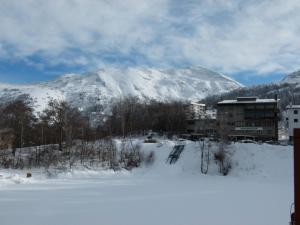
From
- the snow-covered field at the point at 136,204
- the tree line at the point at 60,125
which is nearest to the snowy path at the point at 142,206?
the snow-covered field at the point at 136,204

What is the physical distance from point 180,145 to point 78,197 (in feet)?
93.0

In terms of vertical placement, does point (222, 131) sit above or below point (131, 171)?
above

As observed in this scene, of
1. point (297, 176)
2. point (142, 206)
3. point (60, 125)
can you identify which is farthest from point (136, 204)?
point (60, 125)

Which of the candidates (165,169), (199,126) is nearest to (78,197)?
(165,169)

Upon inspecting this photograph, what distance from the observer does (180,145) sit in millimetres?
48406

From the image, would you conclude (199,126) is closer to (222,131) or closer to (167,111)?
(167,111)

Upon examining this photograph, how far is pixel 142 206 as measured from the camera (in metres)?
18.3

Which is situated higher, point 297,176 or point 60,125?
point 60,125

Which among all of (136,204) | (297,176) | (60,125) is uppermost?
(60,125)

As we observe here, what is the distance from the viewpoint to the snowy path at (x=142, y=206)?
14.9m

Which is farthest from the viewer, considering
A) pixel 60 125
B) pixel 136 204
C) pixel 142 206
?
pixel 60 125

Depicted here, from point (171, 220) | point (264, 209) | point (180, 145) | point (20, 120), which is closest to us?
point (171, 220)

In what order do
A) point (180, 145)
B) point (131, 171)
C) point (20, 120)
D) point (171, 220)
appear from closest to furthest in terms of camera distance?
point (171, 220)
point (131, 171)
point (180, 145)
point (20, 120)

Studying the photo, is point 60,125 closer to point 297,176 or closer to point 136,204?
point 136,204
